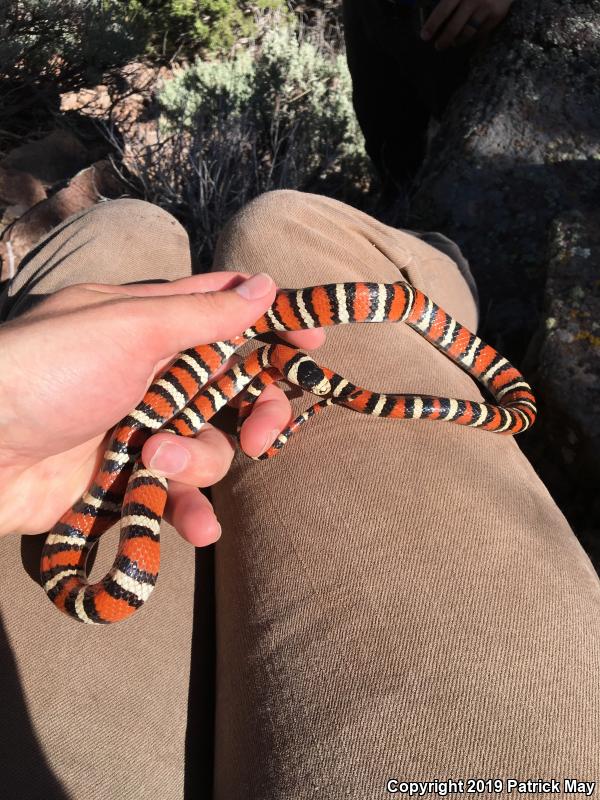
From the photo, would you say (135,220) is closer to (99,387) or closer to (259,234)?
(259,234)

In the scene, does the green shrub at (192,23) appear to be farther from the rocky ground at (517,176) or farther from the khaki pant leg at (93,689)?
the khaki pant leg at (93,689)

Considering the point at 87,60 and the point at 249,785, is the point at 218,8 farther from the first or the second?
the point at 249,785

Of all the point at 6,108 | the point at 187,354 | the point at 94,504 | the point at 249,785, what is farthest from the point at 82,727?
the point at 6,108

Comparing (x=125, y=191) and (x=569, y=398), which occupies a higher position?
(x=569, y=398)

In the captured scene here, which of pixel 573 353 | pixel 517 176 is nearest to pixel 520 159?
pixel 517 176

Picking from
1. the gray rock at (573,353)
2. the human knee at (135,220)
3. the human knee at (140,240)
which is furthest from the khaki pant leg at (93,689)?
the gray rock at (573,353)
